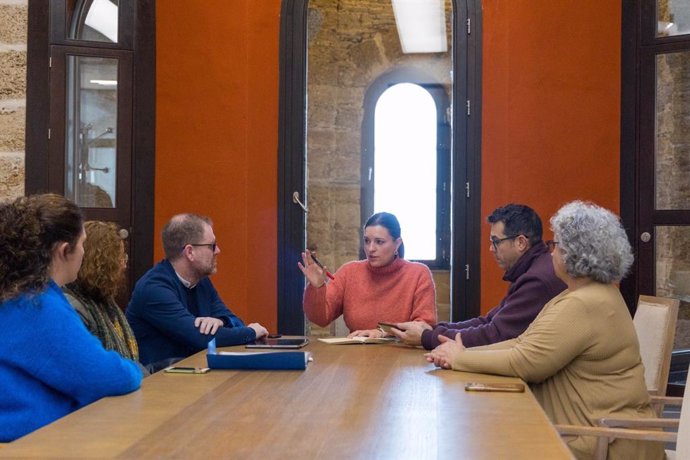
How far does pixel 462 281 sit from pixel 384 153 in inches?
154

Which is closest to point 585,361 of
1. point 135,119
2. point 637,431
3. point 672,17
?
Answer: point 637,431

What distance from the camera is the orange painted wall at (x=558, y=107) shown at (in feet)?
17.7

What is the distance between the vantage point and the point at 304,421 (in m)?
2.09

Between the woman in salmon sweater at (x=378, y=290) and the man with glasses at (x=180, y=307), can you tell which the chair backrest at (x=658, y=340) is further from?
the man with glasses at (x=180, y=307)

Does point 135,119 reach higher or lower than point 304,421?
higher

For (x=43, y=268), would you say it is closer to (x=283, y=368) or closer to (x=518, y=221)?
(x=283, y=368)

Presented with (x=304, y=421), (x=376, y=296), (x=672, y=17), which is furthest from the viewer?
(x=672, y=17)

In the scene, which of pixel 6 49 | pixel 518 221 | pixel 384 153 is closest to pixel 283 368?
pixel 518 221

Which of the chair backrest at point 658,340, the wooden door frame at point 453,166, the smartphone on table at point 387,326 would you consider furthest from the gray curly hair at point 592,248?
the wooden door frame at point 453,166

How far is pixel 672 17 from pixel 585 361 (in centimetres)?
285

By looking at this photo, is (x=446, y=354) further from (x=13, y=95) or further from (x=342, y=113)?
(x=342, y=113)

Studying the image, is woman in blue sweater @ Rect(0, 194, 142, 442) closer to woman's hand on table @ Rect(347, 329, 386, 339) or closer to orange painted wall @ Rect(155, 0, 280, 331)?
woman's hand on table @ Rect(347, 329, 386, 339)

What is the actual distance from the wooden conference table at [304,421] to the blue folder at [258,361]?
4 centimetres

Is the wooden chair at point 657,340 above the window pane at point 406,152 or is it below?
below
